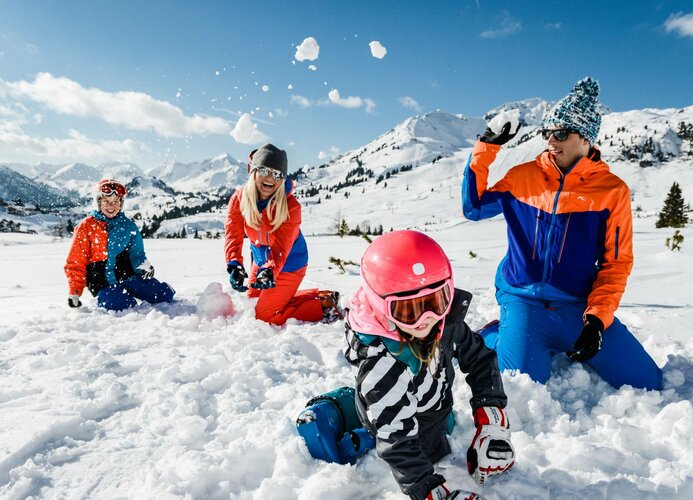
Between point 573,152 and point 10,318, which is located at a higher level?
point 573,152

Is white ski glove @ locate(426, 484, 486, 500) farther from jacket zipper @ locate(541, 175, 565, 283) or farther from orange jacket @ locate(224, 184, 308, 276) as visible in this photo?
orange jacket @ locate(224, 184, 308, 276)

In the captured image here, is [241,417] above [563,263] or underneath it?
underneath

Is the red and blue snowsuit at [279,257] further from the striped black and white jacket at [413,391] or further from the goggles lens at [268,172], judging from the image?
the striped black and white jacket at [413,391]

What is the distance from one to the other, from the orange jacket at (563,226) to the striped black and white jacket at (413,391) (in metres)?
1.21

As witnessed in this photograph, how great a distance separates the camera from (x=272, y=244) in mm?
4840

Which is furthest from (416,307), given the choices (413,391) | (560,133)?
(560,133)

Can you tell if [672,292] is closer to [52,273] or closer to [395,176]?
[52,273]

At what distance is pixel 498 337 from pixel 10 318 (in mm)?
4873

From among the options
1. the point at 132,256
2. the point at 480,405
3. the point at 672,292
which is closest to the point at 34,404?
the point at 480,405

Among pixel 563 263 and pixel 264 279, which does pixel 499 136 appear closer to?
pixel 563 263

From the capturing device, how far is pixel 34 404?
2.60 meters

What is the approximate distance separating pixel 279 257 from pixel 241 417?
245cm

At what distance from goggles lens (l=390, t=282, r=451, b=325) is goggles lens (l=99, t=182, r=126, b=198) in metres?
4.64

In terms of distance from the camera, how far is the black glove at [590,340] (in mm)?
2770
